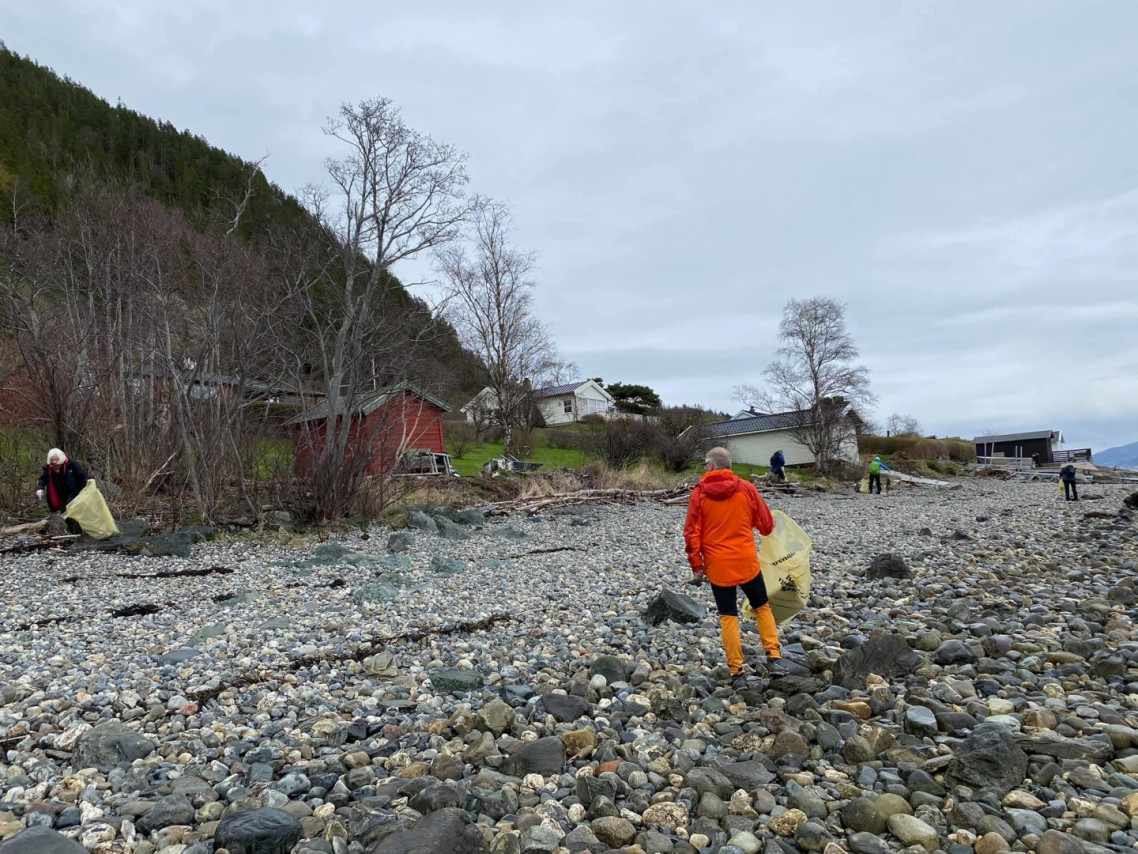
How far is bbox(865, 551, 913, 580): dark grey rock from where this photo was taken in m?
8.44

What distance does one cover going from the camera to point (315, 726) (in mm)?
4309

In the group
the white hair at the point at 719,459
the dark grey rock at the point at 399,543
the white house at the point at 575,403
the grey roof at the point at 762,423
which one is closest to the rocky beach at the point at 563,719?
the white hair at the point at 719,459

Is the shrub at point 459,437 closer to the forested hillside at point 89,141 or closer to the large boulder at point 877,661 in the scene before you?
the forested hillside at point 89,141

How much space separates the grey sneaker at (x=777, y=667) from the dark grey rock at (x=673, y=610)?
4.86ft

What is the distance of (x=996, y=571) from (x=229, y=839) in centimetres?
906

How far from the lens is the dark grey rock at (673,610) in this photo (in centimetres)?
676

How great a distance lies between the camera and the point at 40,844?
2785 millimetres

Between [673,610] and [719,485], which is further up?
[719,485]

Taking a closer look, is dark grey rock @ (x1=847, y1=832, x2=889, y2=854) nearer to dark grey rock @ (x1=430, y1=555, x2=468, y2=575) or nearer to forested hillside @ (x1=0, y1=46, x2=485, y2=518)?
dark grey rock @ (x1=430, y1=555, x2=468, y2=575)

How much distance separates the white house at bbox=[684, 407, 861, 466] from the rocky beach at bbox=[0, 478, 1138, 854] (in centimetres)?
3935

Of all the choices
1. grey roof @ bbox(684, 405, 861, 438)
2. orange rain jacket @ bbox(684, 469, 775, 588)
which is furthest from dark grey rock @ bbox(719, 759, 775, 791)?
grey roof @ bbox(684, 405, 861, 438)

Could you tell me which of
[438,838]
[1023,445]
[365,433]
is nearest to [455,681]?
[438,838]

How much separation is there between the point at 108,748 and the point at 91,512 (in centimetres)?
858

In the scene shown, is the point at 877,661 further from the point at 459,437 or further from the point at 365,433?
the point at 459,437
